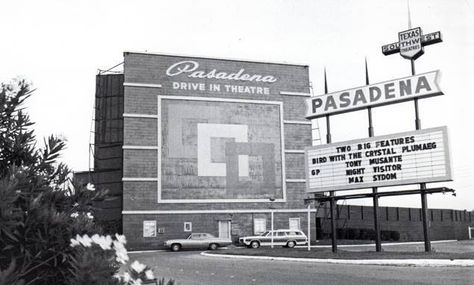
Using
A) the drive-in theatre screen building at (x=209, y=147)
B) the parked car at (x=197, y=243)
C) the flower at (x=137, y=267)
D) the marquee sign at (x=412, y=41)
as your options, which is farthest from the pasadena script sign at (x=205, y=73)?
the flower at (x=137, y=267)

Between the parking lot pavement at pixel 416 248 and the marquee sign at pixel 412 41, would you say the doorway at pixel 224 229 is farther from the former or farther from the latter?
the marquee sign at pixel 412 41

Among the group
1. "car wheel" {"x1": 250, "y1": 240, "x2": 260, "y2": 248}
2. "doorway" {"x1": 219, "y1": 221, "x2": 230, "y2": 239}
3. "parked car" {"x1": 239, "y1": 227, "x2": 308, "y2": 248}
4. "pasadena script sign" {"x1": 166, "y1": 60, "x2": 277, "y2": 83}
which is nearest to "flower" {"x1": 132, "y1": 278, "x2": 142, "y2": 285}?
"parked car" {"x1": 239, "y1": 227, "x2": 308, "y2": 248}

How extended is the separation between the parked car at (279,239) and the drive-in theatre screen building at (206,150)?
14.7ft

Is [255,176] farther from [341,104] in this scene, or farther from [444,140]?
[444,140]

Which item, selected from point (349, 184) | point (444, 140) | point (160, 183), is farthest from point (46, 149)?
point (160, 183)

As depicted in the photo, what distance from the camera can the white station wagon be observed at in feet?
122

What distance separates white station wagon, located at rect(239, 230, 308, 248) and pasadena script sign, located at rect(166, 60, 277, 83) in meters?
13.4

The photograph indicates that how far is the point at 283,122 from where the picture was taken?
44469mm

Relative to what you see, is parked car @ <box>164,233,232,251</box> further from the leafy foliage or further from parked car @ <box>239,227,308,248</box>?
the leafy foliage

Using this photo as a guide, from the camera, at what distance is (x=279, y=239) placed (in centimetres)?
3775

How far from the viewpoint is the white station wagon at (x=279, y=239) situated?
122 feet

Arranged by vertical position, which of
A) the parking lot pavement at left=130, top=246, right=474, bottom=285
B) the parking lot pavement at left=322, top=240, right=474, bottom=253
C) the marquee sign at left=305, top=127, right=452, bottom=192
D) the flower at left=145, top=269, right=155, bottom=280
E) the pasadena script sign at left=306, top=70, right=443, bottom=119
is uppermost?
the pasadena script sign at left=306, top=70, right=443, bottom=119

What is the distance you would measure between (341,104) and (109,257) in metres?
21.9

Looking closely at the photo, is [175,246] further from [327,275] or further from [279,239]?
[327,275]
